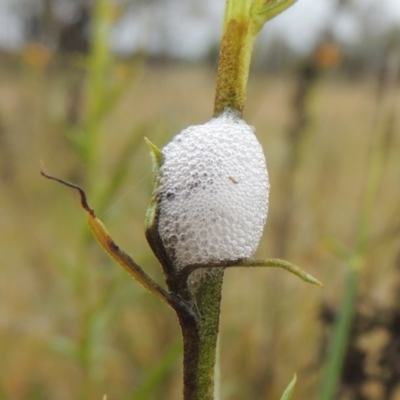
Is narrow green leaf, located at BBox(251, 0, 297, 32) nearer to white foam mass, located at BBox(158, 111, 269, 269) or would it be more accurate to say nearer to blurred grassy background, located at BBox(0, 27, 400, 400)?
white foam mass, located at BBox(158, 111, 269, 269)

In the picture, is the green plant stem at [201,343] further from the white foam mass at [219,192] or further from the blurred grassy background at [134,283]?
the blurred grassy background at [134,283]

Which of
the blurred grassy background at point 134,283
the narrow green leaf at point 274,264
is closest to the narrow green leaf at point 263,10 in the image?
the narrow green leaf at point 274,264

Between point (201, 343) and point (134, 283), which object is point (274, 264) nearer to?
point (201, 343)

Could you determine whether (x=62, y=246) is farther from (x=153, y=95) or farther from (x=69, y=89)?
(x=153, y=95)

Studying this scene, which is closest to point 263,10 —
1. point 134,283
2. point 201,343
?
point 201,343

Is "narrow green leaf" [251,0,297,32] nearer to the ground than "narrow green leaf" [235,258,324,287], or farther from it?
farther from it

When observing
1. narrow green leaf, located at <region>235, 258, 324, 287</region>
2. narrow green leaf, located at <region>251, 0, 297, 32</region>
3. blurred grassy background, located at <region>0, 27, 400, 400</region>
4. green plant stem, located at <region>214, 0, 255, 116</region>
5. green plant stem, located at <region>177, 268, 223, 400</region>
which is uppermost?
narrow green leaf, located at <region>251, 0, 297, 32</region>

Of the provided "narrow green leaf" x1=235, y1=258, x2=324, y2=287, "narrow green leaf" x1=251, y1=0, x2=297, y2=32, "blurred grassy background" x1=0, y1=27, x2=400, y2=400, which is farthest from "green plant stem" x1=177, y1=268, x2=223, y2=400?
"blurred grassy background" x1=0, y1=27, x2=400, y2=400
